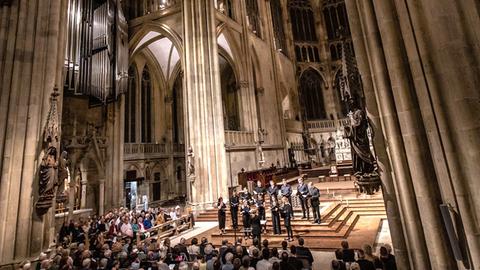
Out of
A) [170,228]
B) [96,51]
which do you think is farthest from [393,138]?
[96,51]

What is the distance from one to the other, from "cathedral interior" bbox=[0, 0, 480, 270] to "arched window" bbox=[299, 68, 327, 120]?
0.57ft

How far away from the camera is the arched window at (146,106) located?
2044 centimetres

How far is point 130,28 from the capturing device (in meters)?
18.2

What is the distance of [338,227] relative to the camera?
7461 millimetres

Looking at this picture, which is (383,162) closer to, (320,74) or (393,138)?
(393,138)

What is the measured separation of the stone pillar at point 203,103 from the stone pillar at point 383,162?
9.84 metres

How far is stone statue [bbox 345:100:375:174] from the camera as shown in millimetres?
4594

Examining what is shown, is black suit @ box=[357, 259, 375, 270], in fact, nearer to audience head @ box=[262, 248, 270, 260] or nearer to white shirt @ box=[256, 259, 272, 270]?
white shirt @ box=[256, 259, 272, 270]

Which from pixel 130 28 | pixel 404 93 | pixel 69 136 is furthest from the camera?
pixel 130 28

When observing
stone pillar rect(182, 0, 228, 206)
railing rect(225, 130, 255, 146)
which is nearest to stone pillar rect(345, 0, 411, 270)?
stone pillar rect(182, 0, 228, 206)

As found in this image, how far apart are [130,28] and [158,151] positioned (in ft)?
29.6

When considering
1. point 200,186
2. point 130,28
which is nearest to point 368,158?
point 200,186

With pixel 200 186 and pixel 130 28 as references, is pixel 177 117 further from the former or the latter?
pixel 200 186

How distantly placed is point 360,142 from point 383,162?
902mm
